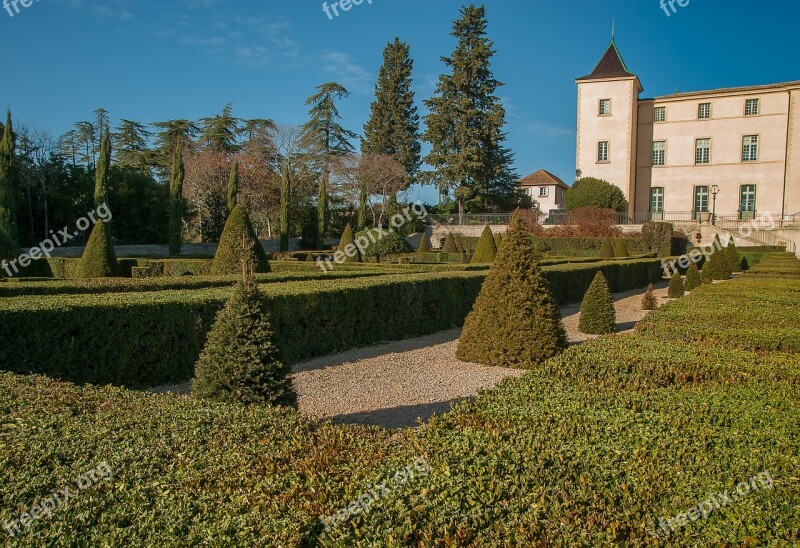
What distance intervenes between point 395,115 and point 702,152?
24.1 m

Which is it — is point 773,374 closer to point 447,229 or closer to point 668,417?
point 668,417

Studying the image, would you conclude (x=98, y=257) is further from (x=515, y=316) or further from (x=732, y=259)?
(x=732, y=259)

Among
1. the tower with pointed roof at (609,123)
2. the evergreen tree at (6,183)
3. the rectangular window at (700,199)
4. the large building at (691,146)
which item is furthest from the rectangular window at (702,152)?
the evergreen tree at (6,183)

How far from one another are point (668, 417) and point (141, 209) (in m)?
32.9

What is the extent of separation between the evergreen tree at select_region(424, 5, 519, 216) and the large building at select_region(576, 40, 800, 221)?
681 cm

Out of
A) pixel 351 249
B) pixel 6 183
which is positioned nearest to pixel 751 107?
pixel 351 249

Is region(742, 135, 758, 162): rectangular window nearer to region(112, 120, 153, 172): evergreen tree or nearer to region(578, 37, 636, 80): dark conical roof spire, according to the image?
region(578, 37, 636, 80): dark conical roof spire

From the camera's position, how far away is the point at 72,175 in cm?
2992

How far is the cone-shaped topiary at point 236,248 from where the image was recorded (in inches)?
539

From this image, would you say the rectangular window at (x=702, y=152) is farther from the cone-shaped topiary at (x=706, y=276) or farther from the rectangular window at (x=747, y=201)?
the cone-shaped topiary at (x=706, y=276)

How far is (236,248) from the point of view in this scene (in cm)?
1380

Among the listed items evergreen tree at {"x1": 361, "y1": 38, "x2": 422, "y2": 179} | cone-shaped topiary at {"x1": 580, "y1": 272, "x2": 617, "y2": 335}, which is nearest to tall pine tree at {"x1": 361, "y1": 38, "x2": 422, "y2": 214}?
evergreen tree at {"x1": 361, "y1": 38, "x2": 422, "y2": 179}
